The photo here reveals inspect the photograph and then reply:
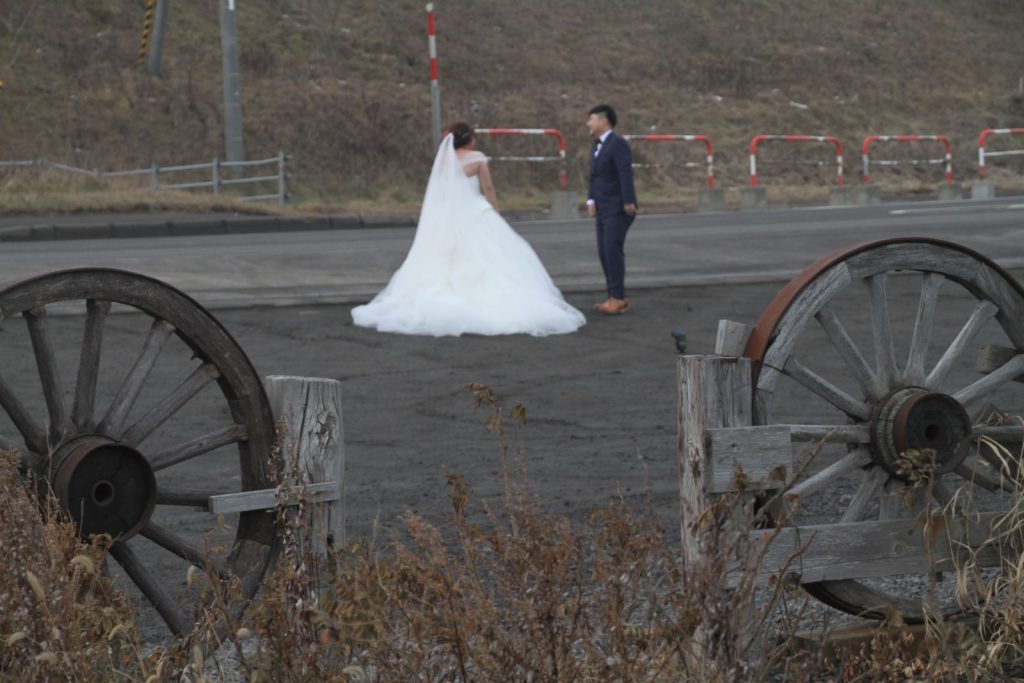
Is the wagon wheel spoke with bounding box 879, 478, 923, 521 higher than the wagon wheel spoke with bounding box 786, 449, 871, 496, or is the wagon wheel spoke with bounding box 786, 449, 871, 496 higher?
the wagon wheel spoke with bounding box 786, 449, 871, 496

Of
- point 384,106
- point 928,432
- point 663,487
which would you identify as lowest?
point 663,487

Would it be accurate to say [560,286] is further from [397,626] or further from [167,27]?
[167,27]

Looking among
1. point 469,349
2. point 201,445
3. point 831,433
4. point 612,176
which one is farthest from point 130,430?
point 612,176

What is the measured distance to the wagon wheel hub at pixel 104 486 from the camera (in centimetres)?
433

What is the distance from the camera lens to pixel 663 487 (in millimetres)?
7418

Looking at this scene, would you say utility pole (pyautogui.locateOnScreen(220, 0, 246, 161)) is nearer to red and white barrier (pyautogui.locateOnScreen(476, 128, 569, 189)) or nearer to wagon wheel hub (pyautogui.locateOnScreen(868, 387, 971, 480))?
red and white barrier (pyautogui.locateOnScreen(476, 128, 569, 189))

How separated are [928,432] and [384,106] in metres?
30.3

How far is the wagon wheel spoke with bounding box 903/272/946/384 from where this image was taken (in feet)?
16.2

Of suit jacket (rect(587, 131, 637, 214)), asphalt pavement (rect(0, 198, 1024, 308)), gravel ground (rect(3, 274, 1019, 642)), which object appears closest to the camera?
gravel ground (rect(3, 274, 1019, 642))

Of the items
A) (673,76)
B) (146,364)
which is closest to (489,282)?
(146,364)

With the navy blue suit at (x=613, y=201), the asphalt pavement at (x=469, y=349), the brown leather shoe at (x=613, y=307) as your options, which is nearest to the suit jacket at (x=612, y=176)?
the navy blue suit at (x=613, y=201)

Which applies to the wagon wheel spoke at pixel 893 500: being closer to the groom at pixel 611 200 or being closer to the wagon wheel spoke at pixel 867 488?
the wagon wheel spoke at pixel 867 488

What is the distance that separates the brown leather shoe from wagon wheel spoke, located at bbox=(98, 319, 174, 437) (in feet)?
27.5

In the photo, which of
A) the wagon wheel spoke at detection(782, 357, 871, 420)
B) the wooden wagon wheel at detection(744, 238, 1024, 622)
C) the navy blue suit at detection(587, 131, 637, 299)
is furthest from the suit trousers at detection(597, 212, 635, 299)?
the wagon wheel spoke at detection(782, 357, 871, 420)
